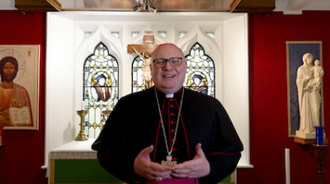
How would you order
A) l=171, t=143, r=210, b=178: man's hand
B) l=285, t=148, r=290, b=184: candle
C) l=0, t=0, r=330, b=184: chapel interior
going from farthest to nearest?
1. l=0, t=0, r=330, b=184: chapel interior
2. l=285, t=148, r=290, b=184: candle
3. l=171, t=143, r=210, b=178: man's hand

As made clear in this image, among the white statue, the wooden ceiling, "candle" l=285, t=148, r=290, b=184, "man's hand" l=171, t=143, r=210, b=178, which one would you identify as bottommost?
"candle" l=285, t=148, r=290, b=184

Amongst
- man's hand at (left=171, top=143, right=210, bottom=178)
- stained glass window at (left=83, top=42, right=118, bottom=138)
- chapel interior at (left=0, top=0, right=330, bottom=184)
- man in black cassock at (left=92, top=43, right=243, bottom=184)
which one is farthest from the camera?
stained glass window at (left=83, top=42, right=118, bottom=138)

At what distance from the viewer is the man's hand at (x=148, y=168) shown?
1.22 metres

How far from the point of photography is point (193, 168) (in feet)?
4.11

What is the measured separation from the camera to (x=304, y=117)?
3785 mm

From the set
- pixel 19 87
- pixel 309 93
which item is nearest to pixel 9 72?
pixel 19 87

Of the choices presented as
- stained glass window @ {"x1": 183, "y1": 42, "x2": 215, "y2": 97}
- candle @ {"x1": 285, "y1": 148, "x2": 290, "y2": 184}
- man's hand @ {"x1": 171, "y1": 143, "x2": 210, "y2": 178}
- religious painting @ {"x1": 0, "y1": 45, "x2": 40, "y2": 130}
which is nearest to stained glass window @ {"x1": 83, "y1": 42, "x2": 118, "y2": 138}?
religious painting @ {"x1": 0, "y1": 45, "x2": 40, "y2": 130}

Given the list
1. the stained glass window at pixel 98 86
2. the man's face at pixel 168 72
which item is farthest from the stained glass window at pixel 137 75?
the man's face at pixel 168 72

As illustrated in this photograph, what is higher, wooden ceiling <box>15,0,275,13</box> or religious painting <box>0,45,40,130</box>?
wooden ceiling <box>15,0,275,13</box>

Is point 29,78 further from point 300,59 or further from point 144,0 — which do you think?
point 300,59

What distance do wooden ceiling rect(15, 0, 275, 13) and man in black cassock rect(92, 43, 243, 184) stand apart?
8.29 ft

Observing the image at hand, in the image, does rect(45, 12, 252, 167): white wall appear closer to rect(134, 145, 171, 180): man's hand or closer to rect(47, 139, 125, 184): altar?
rect(47, 139, 125, 184): altar

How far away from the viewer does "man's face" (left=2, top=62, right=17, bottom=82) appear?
4074 mm

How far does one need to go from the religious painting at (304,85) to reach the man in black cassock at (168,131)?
2710mm
